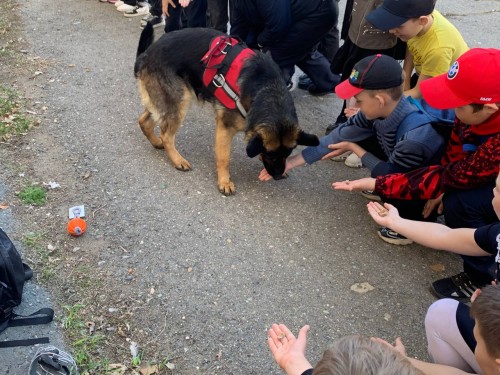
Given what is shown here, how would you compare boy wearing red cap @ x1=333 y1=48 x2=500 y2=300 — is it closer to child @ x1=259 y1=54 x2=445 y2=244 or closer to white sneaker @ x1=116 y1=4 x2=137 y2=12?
child @ x1=259 y1=54 x2=445 y2=244

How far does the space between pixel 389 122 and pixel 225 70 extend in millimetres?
1396

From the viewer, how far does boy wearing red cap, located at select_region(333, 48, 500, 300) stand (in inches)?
111

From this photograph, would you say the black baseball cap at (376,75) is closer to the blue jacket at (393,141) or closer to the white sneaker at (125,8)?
the blue jacket at (393,141)

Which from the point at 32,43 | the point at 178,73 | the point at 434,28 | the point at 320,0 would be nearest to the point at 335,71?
the point at 320,0

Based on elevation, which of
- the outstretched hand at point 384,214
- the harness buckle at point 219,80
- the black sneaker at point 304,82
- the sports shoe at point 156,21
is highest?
the harness buckle at point 219,80

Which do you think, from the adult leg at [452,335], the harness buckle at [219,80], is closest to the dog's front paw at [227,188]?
the harness buckle at [219,80]

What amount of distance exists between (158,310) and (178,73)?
2.05 metres

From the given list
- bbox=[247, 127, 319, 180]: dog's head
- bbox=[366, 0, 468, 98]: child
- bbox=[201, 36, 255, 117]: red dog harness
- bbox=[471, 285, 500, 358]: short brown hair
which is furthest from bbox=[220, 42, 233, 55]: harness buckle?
bbox=[471, 285, 500, 358]: short brown hair

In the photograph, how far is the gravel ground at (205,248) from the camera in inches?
116

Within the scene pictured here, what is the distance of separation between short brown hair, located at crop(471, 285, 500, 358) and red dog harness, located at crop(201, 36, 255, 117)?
250 centimetres

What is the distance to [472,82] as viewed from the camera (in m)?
2.79

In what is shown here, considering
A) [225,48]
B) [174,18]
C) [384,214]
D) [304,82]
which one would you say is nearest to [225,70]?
[225,48]

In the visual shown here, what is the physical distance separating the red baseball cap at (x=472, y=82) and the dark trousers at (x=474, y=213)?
0.56m

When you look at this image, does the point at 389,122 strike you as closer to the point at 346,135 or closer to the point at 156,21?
the point at 346,135
